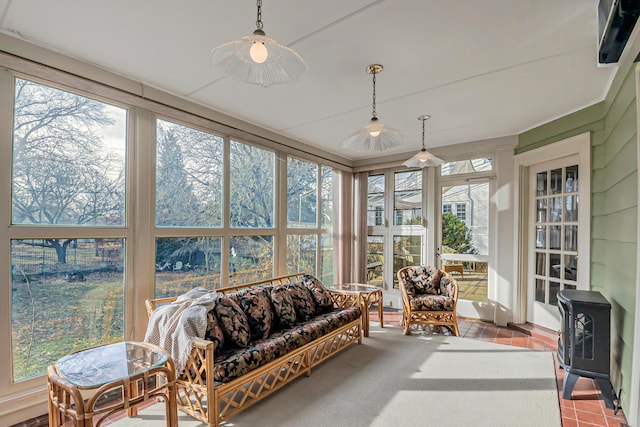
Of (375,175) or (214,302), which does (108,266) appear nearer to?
(214,302)

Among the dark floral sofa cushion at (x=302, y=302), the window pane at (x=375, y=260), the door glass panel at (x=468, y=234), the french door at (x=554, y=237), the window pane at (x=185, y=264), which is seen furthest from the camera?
the window pane at (x=375, y=260)

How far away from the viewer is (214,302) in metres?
2.57

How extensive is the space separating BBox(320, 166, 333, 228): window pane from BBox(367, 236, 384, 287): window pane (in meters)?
0.89

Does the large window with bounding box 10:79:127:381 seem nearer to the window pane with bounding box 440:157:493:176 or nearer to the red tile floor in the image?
the red tile floor

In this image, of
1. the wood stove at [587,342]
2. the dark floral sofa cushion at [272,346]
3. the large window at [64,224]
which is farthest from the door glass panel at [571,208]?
the large window at [64,224]

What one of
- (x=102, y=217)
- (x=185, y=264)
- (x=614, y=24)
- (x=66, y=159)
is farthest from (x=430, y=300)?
(x=66, y=159)

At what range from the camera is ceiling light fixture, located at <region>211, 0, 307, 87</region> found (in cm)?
152

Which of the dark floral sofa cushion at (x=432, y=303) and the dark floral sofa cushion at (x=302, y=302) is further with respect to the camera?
the dark floral sofa cushion at (x=432, y=303)

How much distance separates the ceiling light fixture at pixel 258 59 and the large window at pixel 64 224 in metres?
1.62

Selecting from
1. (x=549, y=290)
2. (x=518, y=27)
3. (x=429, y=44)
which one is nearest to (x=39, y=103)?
(x=429, y=44)

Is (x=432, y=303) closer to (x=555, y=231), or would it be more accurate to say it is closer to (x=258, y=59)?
(x=555, y=231)

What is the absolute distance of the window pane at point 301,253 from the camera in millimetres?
4578

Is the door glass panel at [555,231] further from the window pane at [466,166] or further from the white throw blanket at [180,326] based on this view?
the white throw blanket at [180,326]

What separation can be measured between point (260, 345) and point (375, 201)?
381 centimetres
